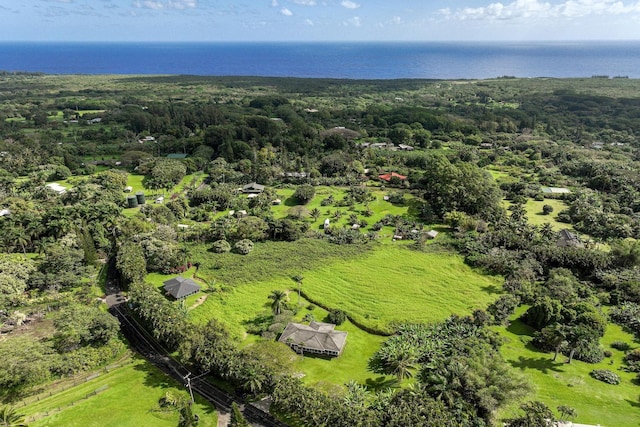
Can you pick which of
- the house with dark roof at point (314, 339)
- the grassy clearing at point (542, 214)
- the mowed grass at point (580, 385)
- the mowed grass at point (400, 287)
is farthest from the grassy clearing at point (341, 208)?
the mowed grass at point (580, 385)

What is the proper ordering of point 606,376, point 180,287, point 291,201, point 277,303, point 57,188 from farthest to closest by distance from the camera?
point 57,188 < point 291,201 < point 180,287 < point 277,303 < point 606,376

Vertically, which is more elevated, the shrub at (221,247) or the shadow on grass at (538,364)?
the shrub at (221,247)

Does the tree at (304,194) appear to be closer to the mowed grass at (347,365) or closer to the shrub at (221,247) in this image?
the shrub at (221,247)

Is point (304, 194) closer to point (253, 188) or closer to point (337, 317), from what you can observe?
point (253, 188)

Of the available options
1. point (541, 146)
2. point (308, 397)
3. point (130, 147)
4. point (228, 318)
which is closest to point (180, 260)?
point (228, 318)

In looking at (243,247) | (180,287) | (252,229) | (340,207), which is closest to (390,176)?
(340,207)

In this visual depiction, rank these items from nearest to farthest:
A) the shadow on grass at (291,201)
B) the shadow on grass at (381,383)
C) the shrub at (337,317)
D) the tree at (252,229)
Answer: the shadow on grass at (381,383) → the shrub at (337,317) → the tree at (252,229) → the shadow on grass at (291,201)

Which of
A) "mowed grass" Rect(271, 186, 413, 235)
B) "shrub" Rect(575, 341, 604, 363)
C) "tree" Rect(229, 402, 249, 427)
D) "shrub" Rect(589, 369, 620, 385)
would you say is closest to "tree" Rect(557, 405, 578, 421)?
"shrub" Rect(589, 369, 620, 385)
